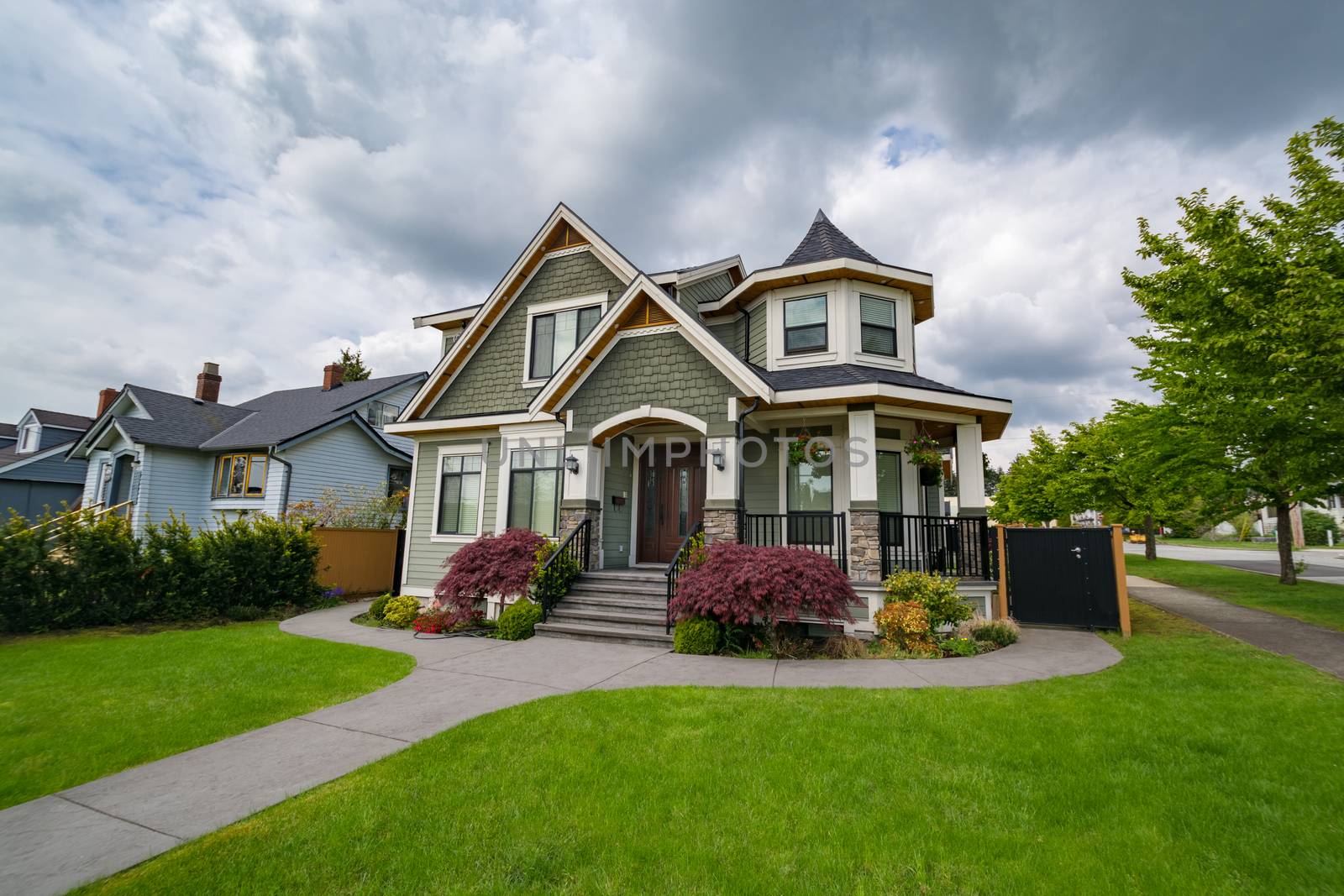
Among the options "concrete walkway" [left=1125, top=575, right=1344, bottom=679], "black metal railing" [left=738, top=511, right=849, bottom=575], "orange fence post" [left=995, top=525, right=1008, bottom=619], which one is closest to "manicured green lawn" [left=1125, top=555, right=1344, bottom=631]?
"concrete walkway" [left=1125, top=575, right=1344, bottom=679]

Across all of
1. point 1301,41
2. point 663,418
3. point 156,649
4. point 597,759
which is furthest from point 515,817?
point 1301,41

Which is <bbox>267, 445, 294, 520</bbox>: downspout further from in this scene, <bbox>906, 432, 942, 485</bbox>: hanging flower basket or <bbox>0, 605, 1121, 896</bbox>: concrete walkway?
<bbox>906, 432, 942, 485</bbox>: hanging flower basket

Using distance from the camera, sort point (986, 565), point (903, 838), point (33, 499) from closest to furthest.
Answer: point (903, 838) → point (986, 565) → point (33, 499)

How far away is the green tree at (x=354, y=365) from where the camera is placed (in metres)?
34.5

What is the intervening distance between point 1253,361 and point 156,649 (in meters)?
18.0

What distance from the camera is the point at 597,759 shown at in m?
4.06

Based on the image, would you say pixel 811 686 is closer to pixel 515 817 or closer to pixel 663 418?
pixel 515 817

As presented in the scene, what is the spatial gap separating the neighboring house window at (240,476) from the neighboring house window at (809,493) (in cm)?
1773

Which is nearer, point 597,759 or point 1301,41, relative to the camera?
point 597,759

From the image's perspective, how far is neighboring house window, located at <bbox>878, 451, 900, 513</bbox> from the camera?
35.1 ft

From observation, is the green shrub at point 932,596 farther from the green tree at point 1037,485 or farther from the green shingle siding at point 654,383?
the green tree at point 1037,485

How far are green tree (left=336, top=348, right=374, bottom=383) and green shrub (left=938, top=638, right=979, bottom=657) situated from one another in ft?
116

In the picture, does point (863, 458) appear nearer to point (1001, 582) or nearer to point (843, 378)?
point (843, 378)

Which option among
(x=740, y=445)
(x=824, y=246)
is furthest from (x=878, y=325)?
(x=740, y=445)
